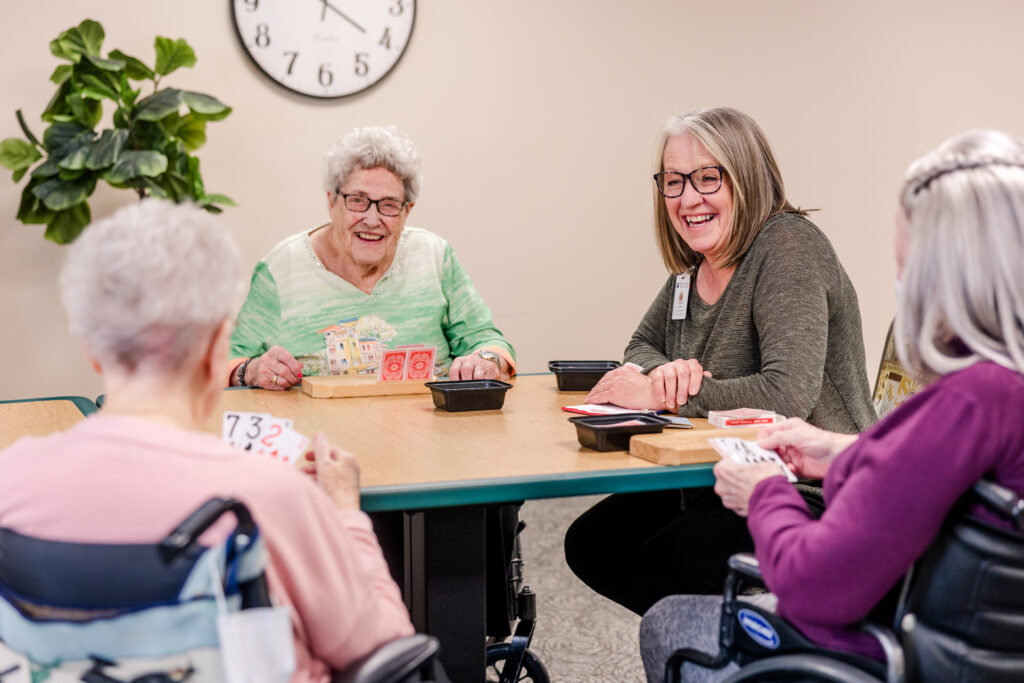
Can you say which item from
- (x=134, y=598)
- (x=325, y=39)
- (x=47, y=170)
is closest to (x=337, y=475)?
(x=134, y=598)

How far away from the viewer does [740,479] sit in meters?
1.38

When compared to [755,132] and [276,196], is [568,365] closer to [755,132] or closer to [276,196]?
[755,132]

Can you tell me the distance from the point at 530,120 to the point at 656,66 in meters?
0.72

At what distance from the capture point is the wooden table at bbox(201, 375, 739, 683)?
142cm

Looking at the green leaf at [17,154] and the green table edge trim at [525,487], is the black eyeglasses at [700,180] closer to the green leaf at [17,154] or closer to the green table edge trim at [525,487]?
the green table edge trim at [525,487]

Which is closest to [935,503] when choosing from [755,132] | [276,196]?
[755,132]

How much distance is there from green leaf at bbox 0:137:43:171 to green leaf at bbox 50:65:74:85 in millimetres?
265

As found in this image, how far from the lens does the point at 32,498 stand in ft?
2.92

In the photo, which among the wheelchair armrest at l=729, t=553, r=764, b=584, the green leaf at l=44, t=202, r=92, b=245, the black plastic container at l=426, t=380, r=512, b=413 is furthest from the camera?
the green leaf at l=44, t=202, r=92, b=245

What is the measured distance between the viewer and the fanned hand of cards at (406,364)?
2363mm

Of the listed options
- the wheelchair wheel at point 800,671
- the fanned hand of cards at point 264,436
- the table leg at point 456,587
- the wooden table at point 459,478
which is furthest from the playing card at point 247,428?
the wheelchair wheel at point 800,671

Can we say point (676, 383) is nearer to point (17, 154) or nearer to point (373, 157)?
point (373, 157)

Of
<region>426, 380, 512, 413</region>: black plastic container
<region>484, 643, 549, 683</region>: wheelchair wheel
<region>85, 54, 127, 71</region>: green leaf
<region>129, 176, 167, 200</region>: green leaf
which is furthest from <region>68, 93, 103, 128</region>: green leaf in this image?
<region>484, 643, 549, 683</region>: wheelchair wheel

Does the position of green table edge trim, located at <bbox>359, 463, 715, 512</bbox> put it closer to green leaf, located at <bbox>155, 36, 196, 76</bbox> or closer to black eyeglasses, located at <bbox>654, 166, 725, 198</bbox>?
black eyeglasses, located at <bbox>654, 166, 725, 198</bbox>
